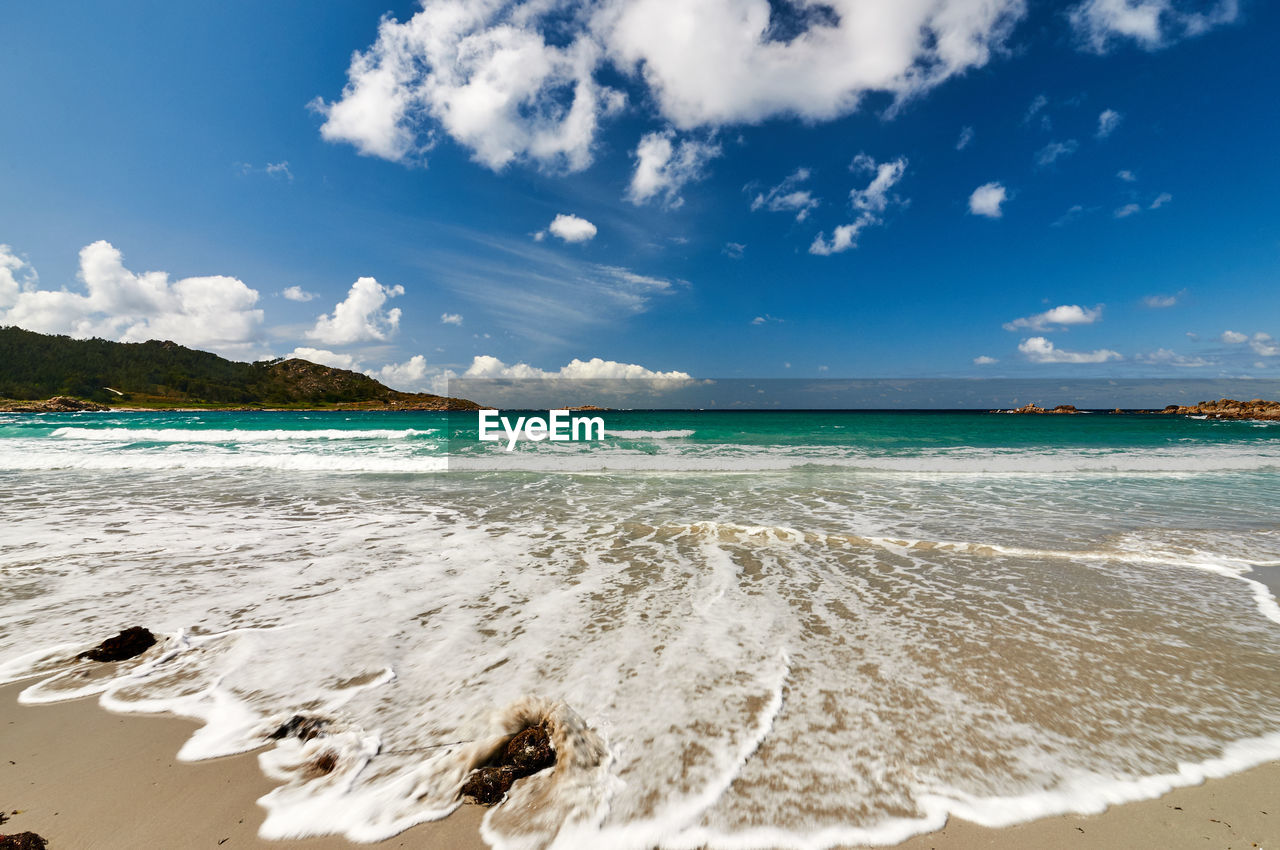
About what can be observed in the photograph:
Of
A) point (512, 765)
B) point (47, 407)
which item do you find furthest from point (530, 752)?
point (47, 407)

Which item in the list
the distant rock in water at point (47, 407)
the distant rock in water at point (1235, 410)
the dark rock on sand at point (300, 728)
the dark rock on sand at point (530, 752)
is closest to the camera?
the dark rock on sand at point (530, 752)

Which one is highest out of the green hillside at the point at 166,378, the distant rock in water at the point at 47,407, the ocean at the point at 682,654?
the green hillside at the point at 166,378

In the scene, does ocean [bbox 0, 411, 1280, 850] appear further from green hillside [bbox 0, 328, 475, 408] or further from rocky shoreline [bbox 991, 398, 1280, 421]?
green hillside [bbox 0, 328, 475, 408]

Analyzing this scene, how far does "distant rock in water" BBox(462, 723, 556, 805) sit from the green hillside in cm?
15032

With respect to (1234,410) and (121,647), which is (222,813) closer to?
(121,647)

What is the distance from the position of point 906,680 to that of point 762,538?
15.9ft

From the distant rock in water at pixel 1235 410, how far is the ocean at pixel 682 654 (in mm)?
101754

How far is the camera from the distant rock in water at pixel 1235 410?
73.8m

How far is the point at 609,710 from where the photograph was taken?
3.55m

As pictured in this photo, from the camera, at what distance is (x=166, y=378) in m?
136

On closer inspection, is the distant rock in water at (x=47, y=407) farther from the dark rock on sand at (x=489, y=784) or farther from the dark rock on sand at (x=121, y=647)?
the dark rock on sand at (x=489, y=784)

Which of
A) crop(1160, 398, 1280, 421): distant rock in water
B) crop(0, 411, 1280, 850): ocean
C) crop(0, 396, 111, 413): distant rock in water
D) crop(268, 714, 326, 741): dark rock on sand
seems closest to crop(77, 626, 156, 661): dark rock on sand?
crop(0, 411, 1280, 850): ocean

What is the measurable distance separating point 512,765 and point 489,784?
7.0 inches

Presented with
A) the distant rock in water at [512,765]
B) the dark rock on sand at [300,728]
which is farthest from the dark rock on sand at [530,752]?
the dark rock on sand at [300,728]
